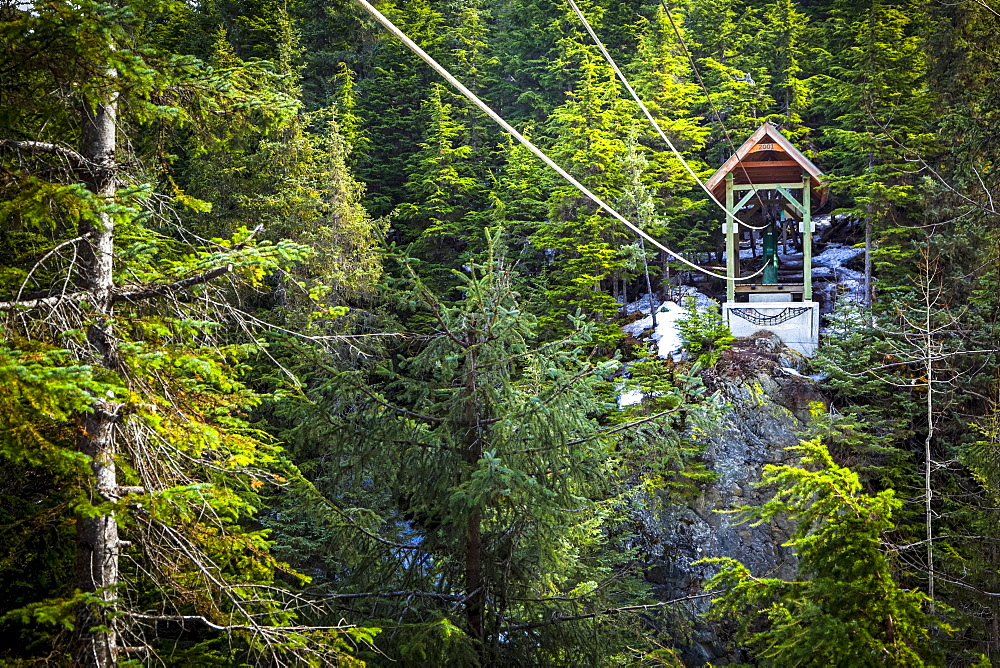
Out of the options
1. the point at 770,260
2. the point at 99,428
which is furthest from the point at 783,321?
the point at 99,428

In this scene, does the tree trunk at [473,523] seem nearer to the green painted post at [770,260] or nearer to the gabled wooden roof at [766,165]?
the gabled wooden roof at [766,165]

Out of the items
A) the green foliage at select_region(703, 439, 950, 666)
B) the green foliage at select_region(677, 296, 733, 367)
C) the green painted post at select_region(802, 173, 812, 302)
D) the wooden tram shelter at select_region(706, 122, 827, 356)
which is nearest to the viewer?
the green foliage at select_region(703, 439, 950, 666)

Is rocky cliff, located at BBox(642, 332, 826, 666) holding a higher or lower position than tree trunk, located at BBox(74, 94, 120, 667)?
lower

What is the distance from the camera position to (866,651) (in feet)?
14.5

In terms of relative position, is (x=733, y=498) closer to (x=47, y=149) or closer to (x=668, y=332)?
(x=668, y=332)

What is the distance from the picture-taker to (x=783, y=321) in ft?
48.6

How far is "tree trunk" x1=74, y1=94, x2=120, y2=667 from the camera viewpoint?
164 inches

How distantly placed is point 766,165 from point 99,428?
13.8 metres

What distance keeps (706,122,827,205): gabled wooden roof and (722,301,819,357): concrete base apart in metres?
2.63

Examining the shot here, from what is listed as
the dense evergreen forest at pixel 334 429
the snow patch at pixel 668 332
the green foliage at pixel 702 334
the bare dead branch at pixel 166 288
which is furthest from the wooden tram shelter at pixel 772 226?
the bare dead branch at pixel 166 288

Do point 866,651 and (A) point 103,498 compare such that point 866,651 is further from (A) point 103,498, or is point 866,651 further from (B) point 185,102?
(B) point 185,102

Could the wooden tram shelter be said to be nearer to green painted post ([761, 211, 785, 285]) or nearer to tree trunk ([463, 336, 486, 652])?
green painted post ([761, 211, 785, 285])

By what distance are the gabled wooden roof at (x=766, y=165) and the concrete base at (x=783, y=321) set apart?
263 cm

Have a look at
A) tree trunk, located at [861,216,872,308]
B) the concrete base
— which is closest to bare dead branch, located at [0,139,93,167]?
the concrete base
